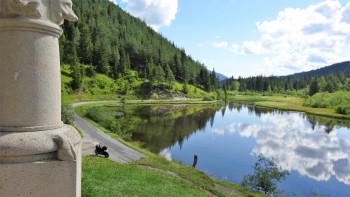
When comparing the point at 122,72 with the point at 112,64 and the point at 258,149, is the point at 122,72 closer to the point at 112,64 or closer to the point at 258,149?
the point at 112,64

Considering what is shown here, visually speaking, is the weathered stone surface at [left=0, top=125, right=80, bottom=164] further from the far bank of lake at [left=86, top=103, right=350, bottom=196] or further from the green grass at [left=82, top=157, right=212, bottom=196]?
the far bank of lake at [left=86, top=103, right=350, bottom=196]

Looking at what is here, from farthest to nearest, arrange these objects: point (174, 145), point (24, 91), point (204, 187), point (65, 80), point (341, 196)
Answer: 1. point (65, 80)
2. point (174, 145)
3. point (341, 196)
4. point (204, 187)
5. point (24, 91)

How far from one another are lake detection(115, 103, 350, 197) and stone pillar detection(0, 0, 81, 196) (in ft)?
96.9

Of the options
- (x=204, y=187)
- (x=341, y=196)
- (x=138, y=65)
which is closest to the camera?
(x=204, y=187)

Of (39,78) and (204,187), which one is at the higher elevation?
(39,78)

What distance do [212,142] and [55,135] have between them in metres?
49.4

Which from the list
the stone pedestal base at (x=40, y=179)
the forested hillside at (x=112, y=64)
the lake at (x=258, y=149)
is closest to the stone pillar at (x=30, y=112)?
the stone pedestal base at (x=40, y=179)

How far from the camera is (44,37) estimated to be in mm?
4918

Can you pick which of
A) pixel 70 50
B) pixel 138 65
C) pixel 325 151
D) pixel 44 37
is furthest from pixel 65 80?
pixel 44 37

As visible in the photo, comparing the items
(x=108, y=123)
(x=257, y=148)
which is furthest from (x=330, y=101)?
(x=108, y=123)

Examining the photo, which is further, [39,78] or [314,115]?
[314,115]

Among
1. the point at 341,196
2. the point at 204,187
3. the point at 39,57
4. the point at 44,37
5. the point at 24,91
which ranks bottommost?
the point at 341,196

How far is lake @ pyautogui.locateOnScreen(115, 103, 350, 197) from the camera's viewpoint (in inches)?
1401

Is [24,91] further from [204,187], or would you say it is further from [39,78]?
[204,187]
